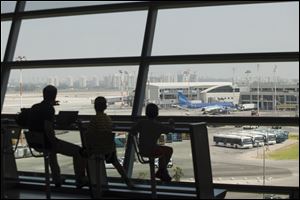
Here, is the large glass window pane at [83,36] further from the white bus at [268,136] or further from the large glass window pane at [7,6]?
the white bus at [268,136]

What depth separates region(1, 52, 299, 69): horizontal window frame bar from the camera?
4770 mm

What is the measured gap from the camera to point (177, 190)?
4355 millimetres

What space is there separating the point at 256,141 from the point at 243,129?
0.61 feet

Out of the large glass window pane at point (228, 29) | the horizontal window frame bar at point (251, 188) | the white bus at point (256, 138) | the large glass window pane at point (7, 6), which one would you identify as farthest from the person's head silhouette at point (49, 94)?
the large glass window pane at point (7, 6)

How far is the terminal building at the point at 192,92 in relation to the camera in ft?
16.7

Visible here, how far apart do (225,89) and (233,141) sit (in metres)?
0.59

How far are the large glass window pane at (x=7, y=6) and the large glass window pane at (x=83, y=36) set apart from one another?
0.81 ft

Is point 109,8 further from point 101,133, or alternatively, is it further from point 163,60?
point 101,133

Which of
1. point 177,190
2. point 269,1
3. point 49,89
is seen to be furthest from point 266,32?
point 49,89

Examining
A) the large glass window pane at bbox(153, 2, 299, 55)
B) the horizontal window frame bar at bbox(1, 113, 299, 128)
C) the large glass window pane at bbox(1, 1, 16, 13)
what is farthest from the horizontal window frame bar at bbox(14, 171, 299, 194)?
the large glass window pane at bbox(1, 1, 16, 13)

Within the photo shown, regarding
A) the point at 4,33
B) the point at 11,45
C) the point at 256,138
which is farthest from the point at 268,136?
the point at 4,33

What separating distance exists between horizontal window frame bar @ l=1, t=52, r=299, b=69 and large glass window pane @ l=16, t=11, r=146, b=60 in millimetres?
89

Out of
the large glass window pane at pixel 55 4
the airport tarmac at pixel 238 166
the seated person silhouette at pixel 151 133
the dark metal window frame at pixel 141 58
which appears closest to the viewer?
the seated person silhouette at pixel 151 133

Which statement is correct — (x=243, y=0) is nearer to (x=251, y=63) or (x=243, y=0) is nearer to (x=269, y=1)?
(x=269, y=1)
